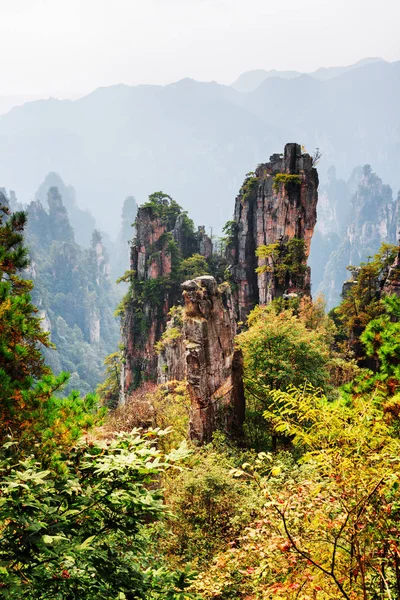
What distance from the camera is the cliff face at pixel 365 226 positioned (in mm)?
93062

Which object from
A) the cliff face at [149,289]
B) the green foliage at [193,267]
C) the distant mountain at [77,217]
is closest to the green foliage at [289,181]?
the green foliage at [193,267]

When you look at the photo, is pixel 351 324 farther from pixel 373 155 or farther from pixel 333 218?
pixel 373 155

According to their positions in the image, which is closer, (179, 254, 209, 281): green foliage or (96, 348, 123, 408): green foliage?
(179, 254, 209, 281): green foliage

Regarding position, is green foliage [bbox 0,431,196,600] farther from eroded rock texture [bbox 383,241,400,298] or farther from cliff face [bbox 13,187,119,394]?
cliff face [bbox 13,187,119,394]

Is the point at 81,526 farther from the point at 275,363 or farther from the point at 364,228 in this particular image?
the point at 364,228

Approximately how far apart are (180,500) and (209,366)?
4.26 m

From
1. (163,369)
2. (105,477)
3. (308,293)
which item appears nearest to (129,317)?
(163,369)

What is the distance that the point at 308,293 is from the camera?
2427cm

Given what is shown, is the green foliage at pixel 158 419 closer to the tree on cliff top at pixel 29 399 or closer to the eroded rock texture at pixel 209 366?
the eroded rock texture at pixel 209 366

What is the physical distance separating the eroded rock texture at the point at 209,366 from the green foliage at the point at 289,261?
484 inches

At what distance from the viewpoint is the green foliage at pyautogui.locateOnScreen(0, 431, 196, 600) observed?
6.77ft

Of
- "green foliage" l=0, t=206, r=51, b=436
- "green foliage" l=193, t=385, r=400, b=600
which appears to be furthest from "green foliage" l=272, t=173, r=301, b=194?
"green foliage" l=193, t=385, r=400, b=600

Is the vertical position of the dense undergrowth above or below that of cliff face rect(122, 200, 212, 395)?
below

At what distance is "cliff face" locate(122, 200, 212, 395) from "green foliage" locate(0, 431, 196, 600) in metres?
29.4
